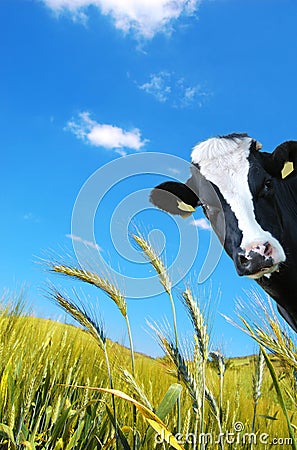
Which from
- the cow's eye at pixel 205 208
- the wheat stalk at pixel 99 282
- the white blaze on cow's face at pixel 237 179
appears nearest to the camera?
the wheat stalk at pixel 99 282

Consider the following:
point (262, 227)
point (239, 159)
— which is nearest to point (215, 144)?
point (239, 159)

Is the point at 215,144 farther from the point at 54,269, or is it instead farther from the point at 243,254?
the point at 54,269

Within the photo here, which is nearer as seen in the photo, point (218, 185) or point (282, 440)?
point (282, 440)

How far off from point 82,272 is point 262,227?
3.87 feet

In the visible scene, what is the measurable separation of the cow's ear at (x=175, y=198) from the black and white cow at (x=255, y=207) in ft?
0.96

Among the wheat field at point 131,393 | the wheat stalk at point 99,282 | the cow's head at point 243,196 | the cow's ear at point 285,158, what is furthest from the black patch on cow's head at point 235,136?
the wheat stalk at point 99,282

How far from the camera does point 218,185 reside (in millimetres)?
2916

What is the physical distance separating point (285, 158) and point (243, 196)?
48 centimetres

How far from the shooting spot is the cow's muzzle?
2.48 m

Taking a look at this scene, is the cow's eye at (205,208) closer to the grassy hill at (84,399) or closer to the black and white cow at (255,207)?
the black and white cow at (255,207)

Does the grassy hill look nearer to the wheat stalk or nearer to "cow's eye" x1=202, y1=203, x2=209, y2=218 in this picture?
the wheat stalk

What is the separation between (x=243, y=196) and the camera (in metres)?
2.76

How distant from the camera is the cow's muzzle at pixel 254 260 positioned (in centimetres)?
248

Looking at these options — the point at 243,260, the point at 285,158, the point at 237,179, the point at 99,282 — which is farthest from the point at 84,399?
the point at 285,158
